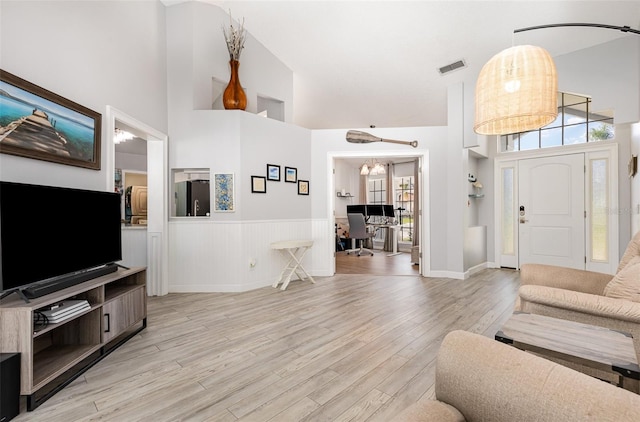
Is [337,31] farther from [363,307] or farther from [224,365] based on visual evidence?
[224,365]

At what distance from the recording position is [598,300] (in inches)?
65.6

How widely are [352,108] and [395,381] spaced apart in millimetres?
5840

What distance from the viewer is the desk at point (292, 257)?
14.1 ft

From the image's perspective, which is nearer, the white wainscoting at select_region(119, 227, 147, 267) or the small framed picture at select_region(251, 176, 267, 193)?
the white wainscoting at select_region(119, 227, 147, 267)

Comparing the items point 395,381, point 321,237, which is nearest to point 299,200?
point 321,237

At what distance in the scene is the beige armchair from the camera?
5.18ft

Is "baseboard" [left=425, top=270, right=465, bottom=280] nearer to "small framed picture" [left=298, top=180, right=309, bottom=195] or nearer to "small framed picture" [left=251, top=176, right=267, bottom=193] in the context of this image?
"small framed picture" [left=298, top=180, right=309, bottom=195]

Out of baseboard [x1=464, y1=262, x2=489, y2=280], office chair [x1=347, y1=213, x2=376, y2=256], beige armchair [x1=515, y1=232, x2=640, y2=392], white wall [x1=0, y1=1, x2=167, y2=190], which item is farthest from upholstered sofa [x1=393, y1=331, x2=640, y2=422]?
office chair [x1=347, y1=213, x2=376, y2=256]

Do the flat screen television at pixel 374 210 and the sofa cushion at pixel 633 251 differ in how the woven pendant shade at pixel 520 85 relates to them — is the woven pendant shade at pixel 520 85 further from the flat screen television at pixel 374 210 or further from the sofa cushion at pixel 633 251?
the flat screen television at pixel 374 210

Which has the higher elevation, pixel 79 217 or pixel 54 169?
pixel 54 169

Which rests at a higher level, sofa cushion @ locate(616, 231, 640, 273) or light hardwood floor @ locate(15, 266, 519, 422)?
sofa cushion @ locate(616, 231, 640, 273)

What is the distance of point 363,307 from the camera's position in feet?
11.3

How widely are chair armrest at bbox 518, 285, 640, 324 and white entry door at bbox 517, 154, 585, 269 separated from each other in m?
4.08

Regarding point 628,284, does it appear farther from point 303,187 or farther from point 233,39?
point 233,39
